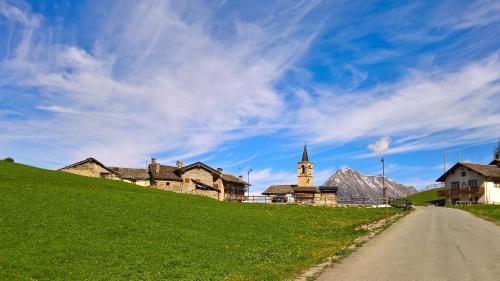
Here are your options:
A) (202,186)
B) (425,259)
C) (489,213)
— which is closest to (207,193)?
(202,186)

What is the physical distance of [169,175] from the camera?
315ft

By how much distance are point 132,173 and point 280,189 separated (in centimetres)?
4658

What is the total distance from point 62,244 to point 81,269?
4.76 metres

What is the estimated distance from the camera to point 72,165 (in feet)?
292

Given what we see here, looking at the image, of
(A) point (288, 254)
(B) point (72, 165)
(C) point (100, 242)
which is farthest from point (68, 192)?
(B) point (72, 165)

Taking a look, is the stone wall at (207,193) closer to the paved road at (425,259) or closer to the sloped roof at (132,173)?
the sloped roof at (132,173)

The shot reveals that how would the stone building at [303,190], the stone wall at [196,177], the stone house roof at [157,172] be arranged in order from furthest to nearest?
the stone building at [303,190]
the stone wall at [196,177]
the stone house roof at [157,172]

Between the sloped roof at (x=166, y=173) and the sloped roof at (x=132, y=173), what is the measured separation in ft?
7.10

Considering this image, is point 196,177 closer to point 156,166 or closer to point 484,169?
point 156,166

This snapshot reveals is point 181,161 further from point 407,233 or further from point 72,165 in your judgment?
point 407,233

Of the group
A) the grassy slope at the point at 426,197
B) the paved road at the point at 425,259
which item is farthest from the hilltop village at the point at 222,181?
the paved road at the point at 425,259

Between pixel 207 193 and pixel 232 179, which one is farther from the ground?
pixel 232 179

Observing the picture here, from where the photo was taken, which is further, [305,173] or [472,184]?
[305,173]

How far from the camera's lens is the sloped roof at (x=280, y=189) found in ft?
401
